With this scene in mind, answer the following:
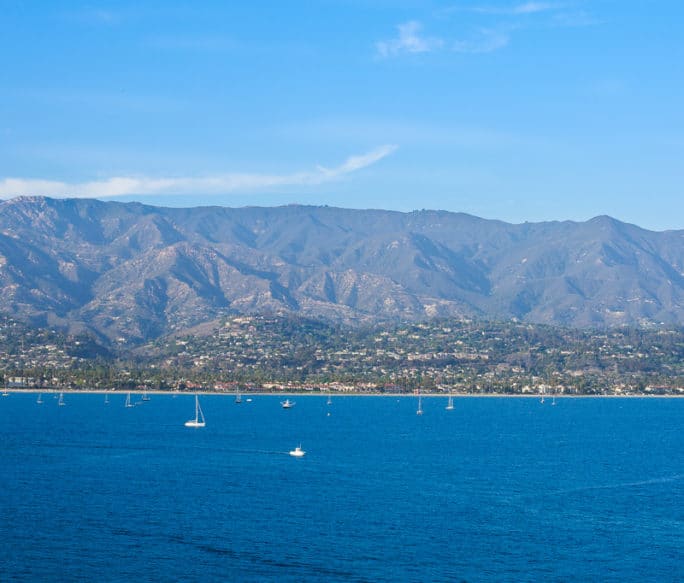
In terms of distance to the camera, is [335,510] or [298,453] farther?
[298,453]

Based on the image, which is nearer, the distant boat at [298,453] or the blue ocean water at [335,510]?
the blue ocean water at [335,510]

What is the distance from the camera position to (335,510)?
91.4 meters

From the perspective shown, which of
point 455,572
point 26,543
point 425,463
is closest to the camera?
point 455,572

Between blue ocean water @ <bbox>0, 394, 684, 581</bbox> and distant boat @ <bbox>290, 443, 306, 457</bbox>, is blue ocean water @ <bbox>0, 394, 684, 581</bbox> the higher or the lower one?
the lower one

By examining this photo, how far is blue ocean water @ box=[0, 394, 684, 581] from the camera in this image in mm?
72125

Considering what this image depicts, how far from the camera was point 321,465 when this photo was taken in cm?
12300

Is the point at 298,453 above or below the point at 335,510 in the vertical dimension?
above

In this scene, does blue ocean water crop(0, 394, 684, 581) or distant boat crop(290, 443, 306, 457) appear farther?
distant boat crop(290, 443, 306, 457)

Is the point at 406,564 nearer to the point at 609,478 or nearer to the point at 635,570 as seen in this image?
the point at 635,570

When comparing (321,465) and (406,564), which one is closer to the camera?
(406,564)

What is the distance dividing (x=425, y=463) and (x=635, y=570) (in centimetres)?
5392

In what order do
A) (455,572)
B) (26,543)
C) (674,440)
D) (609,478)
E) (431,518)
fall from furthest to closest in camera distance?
(674,440)
(609,478)
(431,518)
(26,543)
(455,572)

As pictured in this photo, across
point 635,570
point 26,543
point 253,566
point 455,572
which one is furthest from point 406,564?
point 26,543

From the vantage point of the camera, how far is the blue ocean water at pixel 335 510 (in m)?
72.1
